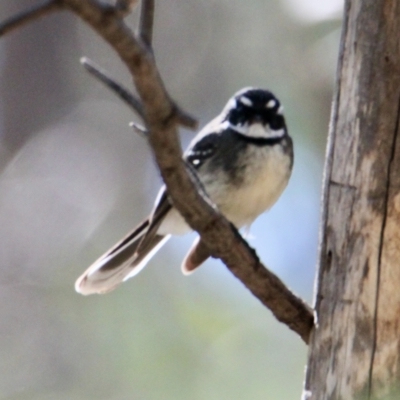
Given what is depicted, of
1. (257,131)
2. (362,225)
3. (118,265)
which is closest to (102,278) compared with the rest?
(118,265)

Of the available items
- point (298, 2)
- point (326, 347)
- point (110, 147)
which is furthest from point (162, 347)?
point (326, 347)

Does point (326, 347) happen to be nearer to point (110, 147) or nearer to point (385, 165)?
point (385, 165)

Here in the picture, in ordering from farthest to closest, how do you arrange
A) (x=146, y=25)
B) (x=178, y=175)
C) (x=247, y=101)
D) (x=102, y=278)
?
(x=247, y=101) → (x=102, y=278) → (x=178, y=175) → (x=146, y=25)

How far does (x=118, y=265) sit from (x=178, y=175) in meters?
2.07

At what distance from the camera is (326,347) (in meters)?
3.10

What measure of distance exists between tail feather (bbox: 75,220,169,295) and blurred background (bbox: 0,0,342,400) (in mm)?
1569

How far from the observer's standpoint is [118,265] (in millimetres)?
4629

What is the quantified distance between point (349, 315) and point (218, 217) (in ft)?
1.89

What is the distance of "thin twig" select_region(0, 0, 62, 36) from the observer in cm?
204

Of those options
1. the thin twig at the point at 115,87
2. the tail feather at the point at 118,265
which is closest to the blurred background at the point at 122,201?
the tail feather at the point at 118,265

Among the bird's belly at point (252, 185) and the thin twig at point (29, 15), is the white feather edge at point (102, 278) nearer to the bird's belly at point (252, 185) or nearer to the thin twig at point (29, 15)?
the bird's belly at point (252, 185)

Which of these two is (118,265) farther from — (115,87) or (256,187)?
(115,87)

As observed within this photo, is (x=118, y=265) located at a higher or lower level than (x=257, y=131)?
lower

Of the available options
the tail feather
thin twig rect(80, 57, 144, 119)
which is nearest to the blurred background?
the tail feather
